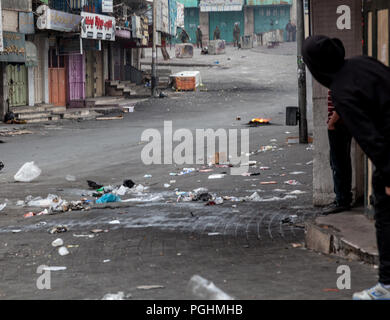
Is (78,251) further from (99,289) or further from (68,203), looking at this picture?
(68,203)

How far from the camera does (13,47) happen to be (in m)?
25.7

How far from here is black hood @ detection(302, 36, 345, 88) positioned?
4582mm

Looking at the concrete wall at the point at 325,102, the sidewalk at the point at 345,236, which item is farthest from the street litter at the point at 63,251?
the concrete wall at the point at 325,102

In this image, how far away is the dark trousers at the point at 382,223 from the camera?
4453 millimetres

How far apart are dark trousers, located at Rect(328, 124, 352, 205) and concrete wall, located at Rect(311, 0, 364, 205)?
469mm

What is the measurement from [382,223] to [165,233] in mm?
3160

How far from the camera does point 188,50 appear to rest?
54.9 m

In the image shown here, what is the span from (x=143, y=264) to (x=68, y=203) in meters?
3.62

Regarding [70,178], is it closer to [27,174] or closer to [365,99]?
[27,174]

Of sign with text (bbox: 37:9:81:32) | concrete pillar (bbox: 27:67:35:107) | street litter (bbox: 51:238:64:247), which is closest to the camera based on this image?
street litter (bbox: 51:238:64:247)

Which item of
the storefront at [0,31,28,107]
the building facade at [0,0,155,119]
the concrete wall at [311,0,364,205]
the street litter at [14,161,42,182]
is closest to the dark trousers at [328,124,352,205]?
the concrete wall at [311,0,364,205]

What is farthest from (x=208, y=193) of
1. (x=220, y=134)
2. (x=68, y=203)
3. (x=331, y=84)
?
(x=220, y=134)

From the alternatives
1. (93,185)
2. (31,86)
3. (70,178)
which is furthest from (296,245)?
(31,86)

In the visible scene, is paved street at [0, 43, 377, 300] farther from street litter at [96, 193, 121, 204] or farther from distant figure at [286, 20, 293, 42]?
distant figure at [286, 20, 293, 42]
